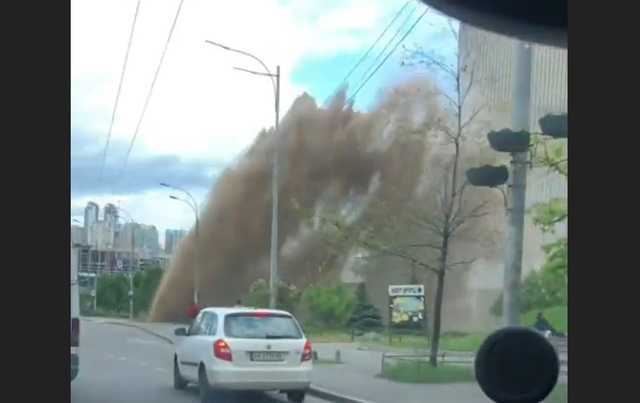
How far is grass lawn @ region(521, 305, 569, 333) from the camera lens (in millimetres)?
3464

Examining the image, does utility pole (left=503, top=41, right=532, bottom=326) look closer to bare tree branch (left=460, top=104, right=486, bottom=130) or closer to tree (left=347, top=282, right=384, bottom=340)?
bare tree branch (left=460, top=104, right=486, bottom=130)

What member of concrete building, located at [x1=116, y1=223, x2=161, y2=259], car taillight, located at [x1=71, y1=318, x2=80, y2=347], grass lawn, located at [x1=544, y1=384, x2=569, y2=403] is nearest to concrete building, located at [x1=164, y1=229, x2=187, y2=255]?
concrete building, located at [x1=116, y1=223, x2=161, y2=259]

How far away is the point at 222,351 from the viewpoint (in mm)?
3771

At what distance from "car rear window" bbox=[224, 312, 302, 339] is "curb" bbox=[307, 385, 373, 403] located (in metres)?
0.23

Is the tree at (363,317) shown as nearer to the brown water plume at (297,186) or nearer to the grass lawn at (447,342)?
the grass lawn at (447,342)

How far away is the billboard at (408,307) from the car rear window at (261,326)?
1.36ft

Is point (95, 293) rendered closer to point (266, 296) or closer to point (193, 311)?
point (193, 311)

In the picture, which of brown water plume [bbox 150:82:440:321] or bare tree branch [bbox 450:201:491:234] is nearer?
brown water plume [bbox 150:82:440:321]

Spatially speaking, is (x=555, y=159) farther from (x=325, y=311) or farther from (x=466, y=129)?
(x=325, y=311)

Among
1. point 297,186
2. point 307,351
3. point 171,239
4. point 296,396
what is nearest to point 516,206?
point 297,186

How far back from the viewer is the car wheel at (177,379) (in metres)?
3.61

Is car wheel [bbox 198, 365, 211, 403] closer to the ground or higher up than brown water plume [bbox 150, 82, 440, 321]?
closer to the ground

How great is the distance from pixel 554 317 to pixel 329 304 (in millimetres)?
809

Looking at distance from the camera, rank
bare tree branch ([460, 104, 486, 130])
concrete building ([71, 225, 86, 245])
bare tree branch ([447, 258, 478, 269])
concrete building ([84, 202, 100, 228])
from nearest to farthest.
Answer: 1. concrete building ([71, 225, 86, 245])
2. concrete building ([84, 202, 100, 228])
3. bare tree branch ([447, 258, 478, 269])
4. bare tree branch ([460, 104, 486, 130])
